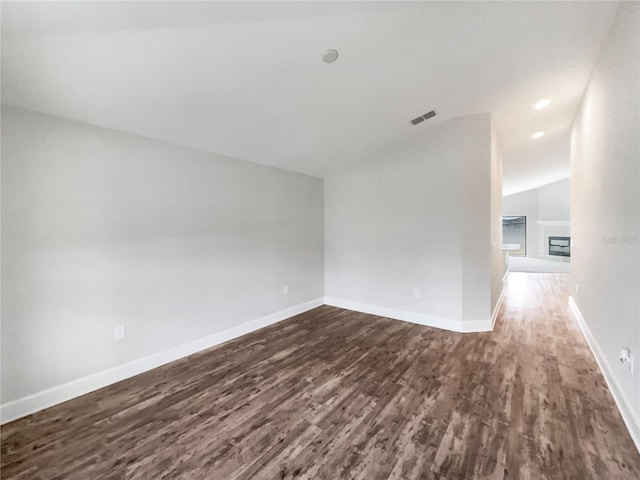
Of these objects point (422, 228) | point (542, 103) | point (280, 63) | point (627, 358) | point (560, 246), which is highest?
point (542, 103)

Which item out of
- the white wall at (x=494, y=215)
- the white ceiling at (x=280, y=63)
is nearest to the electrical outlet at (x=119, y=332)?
the white ceiling at (x=280, y=63)

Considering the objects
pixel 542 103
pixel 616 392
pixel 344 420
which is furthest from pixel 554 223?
pixel 344 420

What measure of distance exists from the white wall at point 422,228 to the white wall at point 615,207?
98cm

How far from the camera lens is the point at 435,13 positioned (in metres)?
1.78

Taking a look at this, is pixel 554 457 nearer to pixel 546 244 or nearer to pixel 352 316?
pixel 352 316

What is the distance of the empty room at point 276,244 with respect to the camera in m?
1.57

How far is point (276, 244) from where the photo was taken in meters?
3.85

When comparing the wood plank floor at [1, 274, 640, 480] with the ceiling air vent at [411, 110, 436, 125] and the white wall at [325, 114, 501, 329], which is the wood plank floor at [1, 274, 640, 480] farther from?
the ceiling air vent at [411, 110, 436, 125]

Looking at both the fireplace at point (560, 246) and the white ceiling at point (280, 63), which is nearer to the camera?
the white ceiling at point (280, 63)

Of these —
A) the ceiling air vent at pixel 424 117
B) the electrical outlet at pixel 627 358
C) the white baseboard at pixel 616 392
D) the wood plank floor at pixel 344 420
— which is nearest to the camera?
the wood plank floor at pixel 344 420

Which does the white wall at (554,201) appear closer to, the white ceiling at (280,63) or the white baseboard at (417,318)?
the white ceiling at (280,63)

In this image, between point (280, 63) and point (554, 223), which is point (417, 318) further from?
point (554, 223)

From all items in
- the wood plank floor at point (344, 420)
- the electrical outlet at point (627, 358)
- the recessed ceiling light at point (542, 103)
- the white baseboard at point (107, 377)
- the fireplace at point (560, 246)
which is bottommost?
the wood plank floor at point (344, 420)

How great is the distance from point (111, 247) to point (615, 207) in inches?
166
